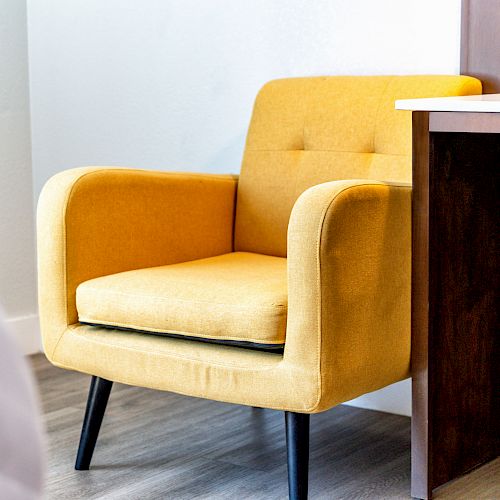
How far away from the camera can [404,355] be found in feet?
5.53

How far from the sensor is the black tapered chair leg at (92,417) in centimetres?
184

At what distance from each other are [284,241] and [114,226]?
0.40 metres

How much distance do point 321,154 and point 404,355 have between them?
54 cm

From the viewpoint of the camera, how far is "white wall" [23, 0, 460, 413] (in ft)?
7.21

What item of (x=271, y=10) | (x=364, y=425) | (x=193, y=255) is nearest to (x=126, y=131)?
(x=271, y=10)

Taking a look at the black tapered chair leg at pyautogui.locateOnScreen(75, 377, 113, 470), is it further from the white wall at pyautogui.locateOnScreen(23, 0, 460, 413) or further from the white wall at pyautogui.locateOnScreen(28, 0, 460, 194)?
the white wall at pyautogui.locateOnScreen(28, 0, 460, 194)

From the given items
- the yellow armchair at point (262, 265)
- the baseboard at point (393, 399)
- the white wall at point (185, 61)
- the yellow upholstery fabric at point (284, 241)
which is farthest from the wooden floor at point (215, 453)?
the white wall at point (185, 61)

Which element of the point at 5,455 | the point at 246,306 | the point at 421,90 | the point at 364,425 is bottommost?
the point at 364,425

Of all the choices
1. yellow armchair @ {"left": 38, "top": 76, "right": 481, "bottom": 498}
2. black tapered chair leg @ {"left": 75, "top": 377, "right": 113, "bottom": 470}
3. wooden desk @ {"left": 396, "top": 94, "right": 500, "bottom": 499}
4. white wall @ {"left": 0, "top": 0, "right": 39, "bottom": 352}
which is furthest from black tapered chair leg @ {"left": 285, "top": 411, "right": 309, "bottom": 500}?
white wall @ {"left": 0, "top": 0, "right": 39, "bottom": 352}

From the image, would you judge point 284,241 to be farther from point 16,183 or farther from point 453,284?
point 16,183

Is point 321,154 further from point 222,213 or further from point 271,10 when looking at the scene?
point 271,10

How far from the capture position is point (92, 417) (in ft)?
6.07

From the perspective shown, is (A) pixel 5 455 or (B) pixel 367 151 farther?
(B) pixel 367 151

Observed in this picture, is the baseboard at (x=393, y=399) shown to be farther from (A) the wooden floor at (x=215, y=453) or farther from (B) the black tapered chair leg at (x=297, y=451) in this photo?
(B) the black tapered chair leg at (x=297, y=451)
